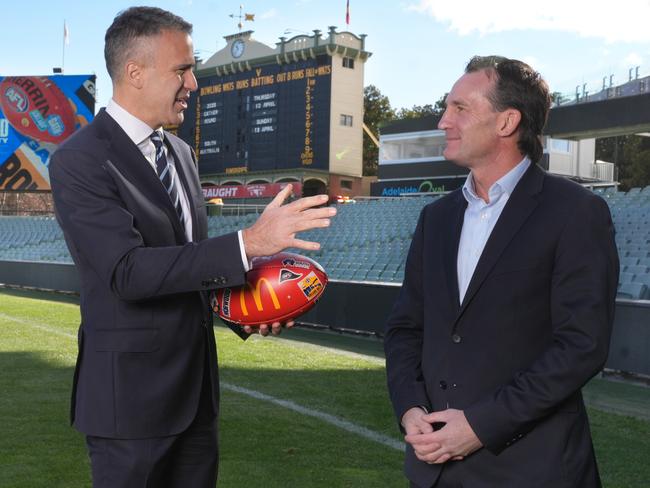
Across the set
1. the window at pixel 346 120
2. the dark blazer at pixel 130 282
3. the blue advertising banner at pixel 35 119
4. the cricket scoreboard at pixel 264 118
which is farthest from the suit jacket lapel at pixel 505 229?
the window at pixel 346 120

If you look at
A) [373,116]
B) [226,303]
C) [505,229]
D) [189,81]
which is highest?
[373,116]

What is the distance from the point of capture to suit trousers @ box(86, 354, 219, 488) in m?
2.40

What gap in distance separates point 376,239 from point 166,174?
15829 mm

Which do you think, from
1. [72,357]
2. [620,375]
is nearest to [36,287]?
[72,357]

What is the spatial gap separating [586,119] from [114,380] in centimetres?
3072

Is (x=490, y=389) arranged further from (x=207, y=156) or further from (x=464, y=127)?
(x=207, y=156)

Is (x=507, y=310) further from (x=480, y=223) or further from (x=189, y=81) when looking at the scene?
(x=189, y=81)

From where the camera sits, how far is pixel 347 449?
5586 mm

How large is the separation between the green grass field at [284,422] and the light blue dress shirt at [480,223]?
2.74m

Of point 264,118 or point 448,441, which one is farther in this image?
point 264,118

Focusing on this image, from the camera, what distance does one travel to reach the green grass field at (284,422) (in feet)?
16.5

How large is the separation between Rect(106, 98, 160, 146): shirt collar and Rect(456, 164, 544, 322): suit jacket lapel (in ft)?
3.65

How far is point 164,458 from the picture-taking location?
246cm

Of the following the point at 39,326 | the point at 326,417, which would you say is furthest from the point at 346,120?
the point at 326,417
